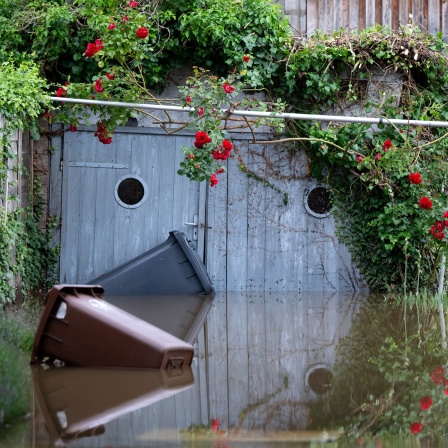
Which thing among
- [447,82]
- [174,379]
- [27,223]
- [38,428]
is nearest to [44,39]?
[27,223]

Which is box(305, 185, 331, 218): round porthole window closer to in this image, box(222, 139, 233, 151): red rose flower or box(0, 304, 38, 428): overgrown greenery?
box(222, 139, 233, 151): red rose flower

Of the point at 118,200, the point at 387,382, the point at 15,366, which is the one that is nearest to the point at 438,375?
the point at 387,382

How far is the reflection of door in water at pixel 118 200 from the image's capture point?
11078mm

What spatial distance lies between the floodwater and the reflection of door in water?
12.8 ft

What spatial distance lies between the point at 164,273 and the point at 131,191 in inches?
53.6

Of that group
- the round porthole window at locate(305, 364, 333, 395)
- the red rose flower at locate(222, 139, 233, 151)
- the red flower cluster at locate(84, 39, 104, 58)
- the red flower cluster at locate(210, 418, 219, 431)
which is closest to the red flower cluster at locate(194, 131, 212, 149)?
the red rose flower at locate(222, 139, 233, 151)

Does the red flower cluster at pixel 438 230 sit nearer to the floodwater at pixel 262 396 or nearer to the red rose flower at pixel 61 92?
the floodwater at pixel 262 396

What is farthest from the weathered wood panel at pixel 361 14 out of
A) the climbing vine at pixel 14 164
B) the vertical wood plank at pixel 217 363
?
the vertical wood plank at pixel 217 363

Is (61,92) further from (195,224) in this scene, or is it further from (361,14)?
(361,14)

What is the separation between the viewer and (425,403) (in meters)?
4.32

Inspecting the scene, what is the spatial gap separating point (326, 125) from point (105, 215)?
3.12 m

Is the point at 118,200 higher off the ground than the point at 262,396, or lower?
higher

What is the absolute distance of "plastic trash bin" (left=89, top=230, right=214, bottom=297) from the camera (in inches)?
406

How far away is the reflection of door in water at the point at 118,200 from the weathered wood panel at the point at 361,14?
2255 millimetres
